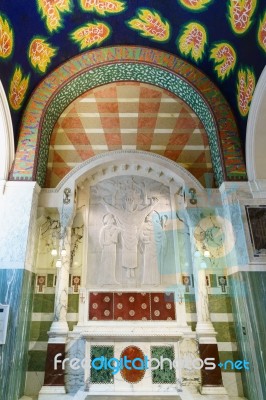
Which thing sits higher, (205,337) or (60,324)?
(60,324)

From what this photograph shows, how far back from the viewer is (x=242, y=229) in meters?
5.27

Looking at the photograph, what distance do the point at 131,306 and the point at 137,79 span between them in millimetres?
4983

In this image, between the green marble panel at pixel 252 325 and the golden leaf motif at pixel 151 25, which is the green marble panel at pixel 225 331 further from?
the golden leaf motif at pixel 151 25

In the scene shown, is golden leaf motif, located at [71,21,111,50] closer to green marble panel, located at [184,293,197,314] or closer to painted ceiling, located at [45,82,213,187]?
painted ceiling, located at [45,82,213,187]

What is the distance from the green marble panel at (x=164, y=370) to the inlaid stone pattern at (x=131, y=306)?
478 mm

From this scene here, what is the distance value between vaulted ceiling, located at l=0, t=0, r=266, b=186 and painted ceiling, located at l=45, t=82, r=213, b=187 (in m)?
0.02

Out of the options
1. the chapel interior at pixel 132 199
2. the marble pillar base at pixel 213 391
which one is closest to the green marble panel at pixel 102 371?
the chapel interior at pixel 132 199

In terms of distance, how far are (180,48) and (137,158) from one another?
8.37 ft

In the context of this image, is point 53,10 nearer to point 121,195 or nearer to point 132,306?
point 121,195

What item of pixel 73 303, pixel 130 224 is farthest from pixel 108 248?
pixel 73 303

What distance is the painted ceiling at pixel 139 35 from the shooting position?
204 inches

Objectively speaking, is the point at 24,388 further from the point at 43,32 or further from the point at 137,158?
the point at 43,32

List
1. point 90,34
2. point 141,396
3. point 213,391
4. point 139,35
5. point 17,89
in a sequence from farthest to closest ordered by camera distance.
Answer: point 139,35
point 90,34
point 17,89
point 213,391
point 141,396

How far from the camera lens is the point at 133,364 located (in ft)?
16.0
